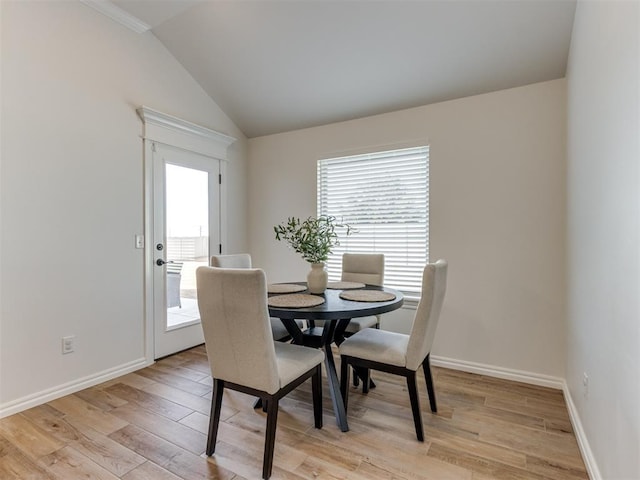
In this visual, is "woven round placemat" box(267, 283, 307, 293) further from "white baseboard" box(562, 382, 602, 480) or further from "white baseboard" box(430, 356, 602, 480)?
"white baseboard" box(562, 382, 602, 480)

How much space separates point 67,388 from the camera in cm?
252

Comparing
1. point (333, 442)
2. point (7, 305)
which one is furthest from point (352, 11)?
point (7, 305)

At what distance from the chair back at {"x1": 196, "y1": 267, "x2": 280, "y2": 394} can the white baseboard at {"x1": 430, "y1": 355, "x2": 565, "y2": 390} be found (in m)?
1.95

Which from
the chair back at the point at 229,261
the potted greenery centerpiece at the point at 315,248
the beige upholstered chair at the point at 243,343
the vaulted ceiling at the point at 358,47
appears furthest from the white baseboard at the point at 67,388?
the vaulted ceiling at the point at 358,47

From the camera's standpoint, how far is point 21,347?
2.30 metres

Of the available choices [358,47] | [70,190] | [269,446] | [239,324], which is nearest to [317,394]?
[269,446]

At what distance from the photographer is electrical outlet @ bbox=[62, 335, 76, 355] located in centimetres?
252

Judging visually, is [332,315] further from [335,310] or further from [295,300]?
[295,300]

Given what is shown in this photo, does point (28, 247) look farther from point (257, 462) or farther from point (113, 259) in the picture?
point (257, 462)

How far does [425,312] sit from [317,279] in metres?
0.83

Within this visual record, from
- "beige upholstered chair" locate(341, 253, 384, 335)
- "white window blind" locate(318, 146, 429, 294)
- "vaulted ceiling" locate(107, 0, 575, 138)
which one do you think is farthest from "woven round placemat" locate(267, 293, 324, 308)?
"vaulted ceiling" locate(107, 0, 575, 138)

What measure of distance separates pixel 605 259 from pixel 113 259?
10.7 ft

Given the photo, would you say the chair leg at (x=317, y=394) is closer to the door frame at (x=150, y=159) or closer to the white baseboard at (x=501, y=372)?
the white baseboard at (x=501, y=372)

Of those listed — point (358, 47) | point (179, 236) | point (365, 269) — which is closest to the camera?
point (358, 47)
